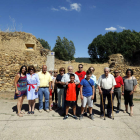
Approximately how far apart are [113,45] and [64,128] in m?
27.5

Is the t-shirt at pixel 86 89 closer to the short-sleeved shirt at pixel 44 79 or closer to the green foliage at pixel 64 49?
the short-sleeved shirt at pixel 44 79

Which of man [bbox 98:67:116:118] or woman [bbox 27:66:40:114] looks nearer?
man [bbox 98:67:116:118]

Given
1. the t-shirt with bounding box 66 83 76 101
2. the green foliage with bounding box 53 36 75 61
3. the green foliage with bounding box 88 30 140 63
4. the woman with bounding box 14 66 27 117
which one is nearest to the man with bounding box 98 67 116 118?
the t-shirt with bounding box 66 83 76 101

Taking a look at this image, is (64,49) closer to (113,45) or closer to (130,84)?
(113,45)

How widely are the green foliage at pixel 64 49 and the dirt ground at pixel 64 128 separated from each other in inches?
1022

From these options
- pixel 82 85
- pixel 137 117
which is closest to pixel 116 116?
pixel 137 117

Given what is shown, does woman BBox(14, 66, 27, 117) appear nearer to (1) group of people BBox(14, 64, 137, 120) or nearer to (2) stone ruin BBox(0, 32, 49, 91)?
(1) group of people BBox(14, 64, 137, 120)

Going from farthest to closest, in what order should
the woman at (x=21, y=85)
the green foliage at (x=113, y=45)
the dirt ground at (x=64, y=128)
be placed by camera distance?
the green foliage at (x=113, y=45)
the woman at (x=21, y=85)
the dirt ground at (x=64, y=128)

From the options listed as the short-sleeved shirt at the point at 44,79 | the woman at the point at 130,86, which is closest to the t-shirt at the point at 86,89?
the short-sleeved shirt at the point at 44,79

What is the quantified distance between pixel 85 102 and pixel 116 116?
129cm

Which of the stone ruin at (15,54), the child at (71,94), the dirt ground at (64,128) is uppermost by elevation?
the stone ruin at (15,54)

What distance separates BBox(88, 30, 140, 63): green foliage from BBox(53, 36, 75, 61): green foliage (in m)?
4.91

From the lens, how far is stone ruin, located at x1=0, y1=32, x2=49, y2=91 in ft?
27.2

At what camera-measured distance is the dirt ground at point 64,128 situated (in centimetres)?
281
